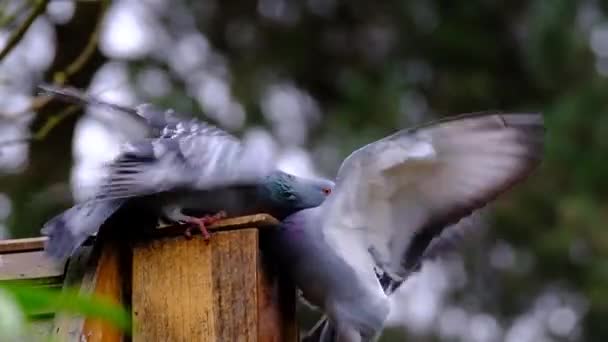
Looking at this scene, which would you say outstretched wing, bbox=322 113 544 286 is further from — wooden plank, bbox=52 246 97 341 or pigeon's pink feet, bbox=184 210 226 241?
wooden plank, bbox=52 246 97 341

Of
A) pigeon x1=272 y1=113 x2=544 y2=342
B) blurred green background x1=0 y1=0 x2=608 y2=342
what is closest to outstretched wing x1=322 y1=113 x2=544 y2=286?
pigeon x1=272 y1=113 x2=544 y2=342

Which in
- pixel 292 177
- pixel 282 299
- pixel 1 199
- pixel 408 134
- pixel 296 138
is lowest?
pixel 296 138

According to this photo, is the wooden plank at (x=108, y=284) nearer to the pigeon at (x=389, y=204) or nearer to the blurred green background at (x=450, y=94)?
→ the pigeon at (x=389, y=204)

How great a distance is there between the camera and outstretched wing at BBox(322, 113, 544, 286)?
2.06 metres

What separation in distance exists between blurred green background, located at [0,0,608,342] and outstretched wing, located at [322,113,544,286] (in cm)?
343

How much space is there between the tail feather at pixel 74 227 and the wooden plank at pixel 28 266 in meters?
0.13

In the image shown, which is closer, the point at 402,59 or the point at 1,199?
the point at 1,199

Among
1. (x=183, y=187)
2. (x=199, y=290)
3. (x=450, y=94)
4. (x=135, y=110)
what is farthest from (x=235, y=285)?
(x=450, y=94)

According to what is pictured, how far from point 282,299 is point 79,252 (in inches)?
15.9

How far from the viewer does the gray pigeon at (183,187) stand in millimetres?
1868

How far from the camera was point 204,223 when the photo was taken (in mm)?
1996

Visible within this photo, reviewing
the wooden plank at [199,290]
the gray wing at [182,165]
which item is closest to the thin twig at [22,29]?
the gray wing at [182,165]

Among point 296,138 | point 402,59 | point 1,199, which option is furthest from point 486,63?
point 1,199

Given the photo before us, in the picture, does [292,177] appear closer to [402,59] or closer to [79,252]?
[79,252]
